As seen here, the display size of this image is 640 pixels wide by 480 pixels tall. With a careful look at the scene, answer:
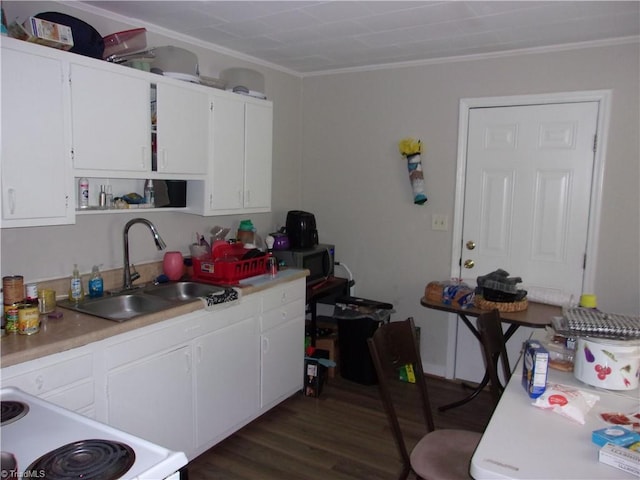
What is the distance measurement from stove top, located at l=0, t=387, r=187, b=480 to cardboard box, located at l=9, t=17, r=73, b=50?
4.84ft

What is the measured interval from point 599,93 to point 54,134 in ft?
10.4

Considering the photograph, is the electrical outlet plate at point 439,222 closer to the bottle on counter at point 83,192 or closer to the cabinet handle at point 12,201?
the bottle on counter at point 83,192

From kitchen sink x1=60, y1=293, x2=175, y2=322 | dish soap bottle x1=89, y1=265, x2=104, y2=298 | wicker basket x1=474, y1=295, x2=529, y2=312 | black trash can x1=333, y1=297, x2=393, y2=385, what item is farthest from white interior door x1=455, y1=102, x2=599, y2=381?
dish soap bottle x1=89, y1=265, x2=104, y2=298

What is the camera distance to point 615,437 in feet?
4.39

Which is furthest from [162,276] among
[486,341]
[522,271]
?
[522,271]

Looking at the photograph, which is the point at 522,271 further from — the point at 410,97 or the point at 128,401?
the point at 128,401

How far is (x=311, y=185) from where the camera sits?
423 centimetres

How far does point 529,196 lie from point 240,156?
2.03 m

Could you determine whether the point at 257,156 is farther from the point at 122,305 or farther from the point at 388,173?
the point at 122,305

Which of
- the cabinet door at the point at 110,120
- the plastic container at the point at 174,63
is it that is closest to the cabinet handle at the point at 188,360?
the cabinet door at the point at 110,120

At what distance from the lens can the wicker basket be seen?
289 centimetres

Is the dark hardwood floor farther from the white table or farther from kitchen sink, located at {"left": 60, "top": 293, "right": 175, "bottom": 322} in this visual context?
the white table

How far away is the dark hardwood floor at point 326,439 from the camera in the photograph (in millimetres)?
2533

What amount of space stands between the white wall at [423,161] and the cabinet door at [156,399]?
199 cm
